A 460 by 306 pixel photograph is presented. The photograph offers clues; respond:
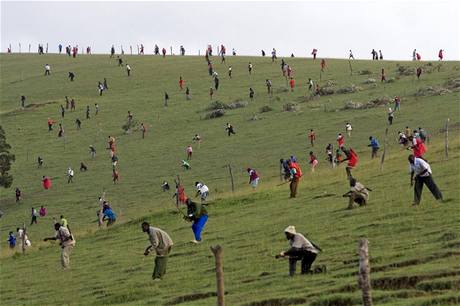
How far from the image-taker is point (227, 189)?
182ft

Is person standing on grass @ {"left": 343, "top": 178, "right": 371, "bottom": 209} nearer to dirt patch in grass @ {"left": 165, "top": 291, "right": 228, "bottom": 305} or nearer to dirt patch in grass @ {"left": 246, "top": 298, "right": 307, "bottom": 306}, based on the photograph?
dirt patch in grass @ {"left": 165, "top": 291, "right": 228, "bottom": 305}

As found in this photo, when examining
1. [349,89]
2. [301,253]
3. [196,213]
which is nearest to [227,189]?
[196,213]

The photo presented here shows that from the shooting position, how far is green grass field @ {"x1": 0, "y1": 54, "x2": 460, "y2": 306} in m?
22.0

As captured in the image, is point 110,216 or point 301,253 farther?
point 110,216

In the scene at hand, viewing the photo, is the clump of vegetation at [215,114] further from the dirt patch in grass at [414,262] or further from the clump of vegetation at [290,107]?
the dirt patch in grass at [414,262]

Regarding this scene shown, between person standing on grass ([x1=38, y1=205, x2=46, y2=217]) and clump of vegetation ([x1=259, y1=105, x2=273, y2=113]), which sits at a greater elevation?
clump of vegetation ([x1=259, y1=105, x2=273, y2=113])

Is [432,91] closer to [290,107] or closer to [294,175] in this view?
[290,107]

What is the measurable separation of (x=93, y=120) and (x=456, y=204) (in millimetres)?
69677

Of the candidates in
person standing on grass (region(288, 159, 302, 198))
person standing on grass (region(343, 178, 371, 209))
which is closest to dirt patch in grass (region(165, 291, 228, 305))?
person standing on grass (region(343, 178, 371, 209))

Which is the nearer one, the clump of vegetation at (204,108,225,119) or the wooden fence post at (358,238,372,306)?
the wooden fence post at (358,238,372,306)

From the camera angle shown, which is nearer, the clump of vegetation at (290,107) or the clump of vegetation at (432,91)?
the clump of vegetation at (432,91)

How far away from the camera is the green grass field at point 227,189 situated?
22000 millimetres

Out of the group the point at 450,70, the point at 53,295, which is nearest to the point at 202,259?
the point at 53,295

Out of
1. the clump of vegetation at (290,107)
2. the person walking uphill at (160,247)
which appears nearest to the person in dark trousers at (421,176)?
the person walking uphill at (160,247)
